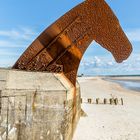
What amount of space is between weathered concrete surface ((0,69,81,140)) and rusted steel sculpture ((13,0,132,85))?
21.5 inches

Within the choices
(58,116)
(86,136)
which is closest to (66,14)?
(58,116)

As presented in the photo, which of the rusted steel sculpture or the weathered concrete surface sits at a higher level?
the rusted steel sculpture

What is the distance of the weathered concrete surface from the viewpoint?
4.09 m

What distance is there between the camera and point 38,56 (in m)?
4.82

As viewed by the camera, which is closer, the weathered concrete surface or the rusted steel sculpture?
the weathered concrete surface

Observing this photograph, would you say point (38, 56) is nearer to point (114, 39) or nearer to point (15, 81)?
point (15, 81)

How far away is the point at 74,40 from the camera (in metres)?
5.01

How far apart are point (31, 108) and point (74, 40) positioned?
5.03 feet

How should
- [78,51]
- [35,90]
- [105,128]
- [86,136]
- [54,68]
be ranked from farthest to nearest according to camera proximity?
[105,128]
[86,136]
[78,51]
[54,68]
[35,90]

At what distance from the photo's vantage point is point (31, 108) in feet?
13.6

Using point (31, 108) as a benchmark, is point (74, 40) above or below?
above

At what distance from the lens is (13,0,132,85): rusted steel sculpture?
486cm

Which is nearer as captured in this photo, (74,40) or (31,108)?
(31,108)

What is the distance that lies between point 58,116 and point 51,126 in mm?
181
